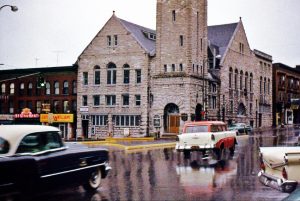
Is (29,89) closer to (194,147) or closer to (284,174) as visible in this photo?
(194,147)

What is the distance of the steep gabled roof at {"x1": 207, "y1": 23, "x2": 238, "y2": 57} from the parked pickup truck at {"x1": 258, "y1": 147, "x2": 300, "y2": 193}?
50.5 meters

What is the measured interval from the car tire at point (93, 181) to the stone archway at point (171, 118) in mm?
38578

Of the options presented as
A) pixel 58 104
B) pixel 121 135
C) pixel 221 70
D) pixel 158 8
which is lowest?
pixel 121 135

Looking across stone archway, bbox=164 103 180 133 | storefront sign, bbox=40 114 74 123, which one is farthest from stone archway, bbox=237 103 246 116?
storefront sign, bbox=40 114 74 123

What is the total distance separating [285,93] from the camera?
8419 cm

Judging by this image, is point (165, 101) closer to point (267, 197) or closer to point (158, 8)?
point (158, 8)

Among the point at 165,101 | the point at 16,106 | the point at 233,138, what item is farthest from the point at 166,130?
the point at 233,138

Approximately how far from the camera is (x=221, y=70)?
58.2 metres

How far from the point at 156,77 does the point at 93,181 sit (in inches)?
1577

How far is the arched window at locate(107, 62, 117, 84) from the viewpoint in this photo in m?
55.1

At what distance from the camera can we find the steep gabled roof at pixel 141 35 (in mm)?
53556

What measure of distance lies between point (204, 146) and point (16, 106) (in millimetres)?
44771

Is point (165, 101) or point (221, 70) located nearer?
point (165, 101)

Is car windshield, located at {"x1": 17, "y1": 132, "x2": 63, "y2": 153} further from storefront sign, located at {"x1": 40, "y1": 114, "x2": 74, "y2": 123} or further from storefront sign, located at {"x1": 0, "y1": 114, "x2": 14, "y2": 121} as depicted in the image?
storefront sign, located at {"x1": 0, "y1": 114, "x2": 14, "y2": 121}
